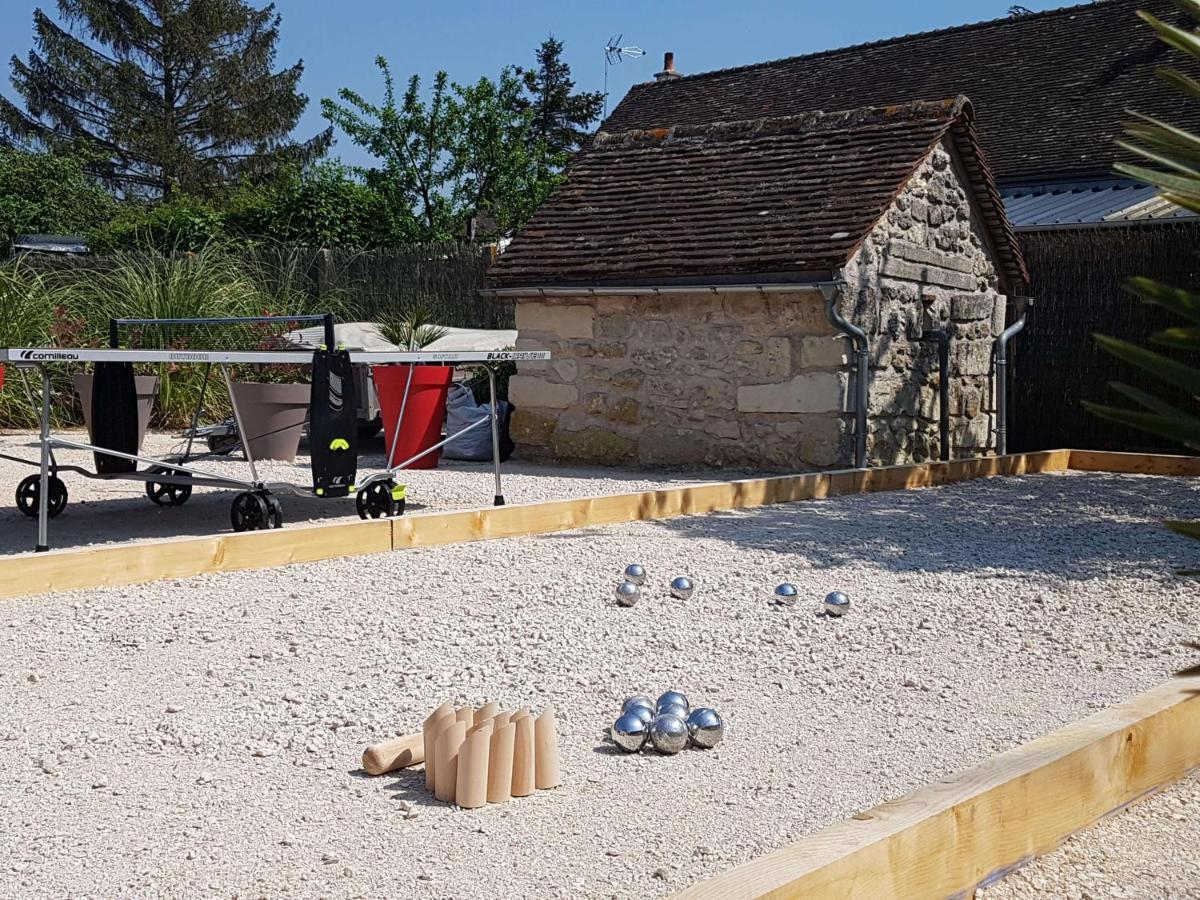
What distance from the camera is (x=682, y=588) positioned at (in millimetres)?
5836

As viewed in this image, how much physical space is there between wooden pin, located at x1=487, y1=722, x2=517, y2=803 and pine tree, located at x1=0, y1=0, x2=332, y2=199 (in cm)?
4077

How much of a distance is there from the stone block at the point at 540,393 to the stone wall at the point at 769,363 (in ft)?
0.04

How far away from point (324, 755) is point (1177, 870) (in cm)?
222

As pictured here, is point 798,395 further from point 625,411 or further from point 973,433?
point 973,433

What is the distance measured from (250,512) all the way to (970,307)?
816 centimetres

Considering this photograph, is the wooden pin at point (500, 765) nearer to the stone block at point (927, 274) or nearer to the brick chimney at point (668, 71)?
the stone block at point (927, 274)

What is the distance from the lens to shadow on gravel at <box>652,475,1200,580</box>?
713 cm

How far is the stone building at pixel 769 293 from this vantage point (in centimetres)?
1112

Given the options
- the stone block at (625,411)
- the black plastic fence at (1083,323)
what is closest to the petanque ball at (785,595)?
the stone block at (625,411)

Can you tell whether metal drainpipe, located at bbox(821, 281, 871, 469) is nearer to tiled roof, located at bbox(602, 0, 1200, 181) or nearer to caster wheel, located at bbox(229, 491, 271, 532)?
caster wheel, located at bbox(229, 491, 271, 532)

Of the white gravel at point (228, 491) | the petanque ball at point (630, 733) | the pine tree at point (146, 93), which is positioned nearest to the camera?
the petanque ball at point (630, 733)

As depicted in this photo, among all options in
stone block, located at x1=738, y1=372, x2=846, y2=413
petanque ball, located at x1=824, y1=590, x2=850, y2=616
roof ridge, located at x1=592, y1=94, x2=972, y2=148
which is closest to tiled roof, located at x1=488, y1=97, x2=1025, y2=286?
roof ridge, located at x1=592, y1=94, x2=972, y2=148

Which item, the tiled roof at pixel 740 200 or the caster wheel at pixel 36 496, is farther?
the tiled roof at pixel 740 200

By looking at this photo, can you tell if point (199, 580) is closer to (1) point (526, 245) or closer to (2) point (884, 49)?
(1) point (526, 245)
